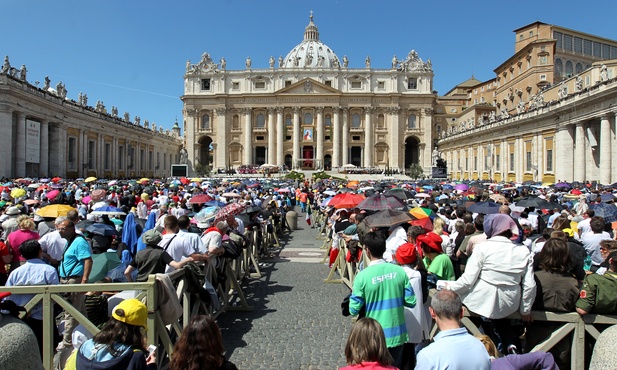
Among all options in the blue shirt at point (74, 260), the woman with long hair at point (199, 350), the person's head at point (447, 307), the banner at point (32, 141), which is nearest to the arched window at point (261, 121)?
the banner at point (32, 141)

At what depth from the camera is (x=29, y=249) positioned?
17.6ft

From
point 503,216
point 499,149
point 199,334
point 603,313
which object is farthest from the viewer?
point 499,149

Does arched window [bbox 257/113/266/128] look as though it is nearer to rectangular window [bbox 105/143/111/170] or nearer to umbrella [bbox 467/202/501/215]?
rectangular window [bbox 105/143/111/170]

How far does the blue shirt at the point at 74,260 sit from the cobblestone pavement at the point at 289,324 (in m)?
2.36

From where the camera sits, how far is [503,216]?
495 cm

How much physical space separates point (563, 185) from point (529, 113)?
1628 cm

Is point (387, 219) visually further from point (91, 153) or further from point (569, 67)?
point (569, 67)

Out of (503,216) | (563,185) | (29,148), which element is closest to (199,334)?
(503,216)

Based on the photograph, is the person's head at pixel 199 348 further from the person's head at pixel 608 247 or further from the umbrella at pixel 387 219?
the person's head at pixel 608 247

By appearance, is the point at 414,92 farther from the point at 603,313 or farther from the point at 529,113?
the point at 603,313

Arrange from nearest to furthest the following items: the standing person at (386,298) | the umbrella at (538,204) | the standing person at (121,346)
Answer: the standing person at (121,346), the standing person at (386,298), the umbrella at (538,204)

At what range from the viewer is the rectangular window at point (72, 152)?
133 ft

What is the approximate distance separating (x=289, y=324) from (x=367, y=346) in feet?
15.4

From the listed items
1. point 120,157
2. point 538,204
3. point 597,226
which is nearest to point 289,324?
point 597,226
